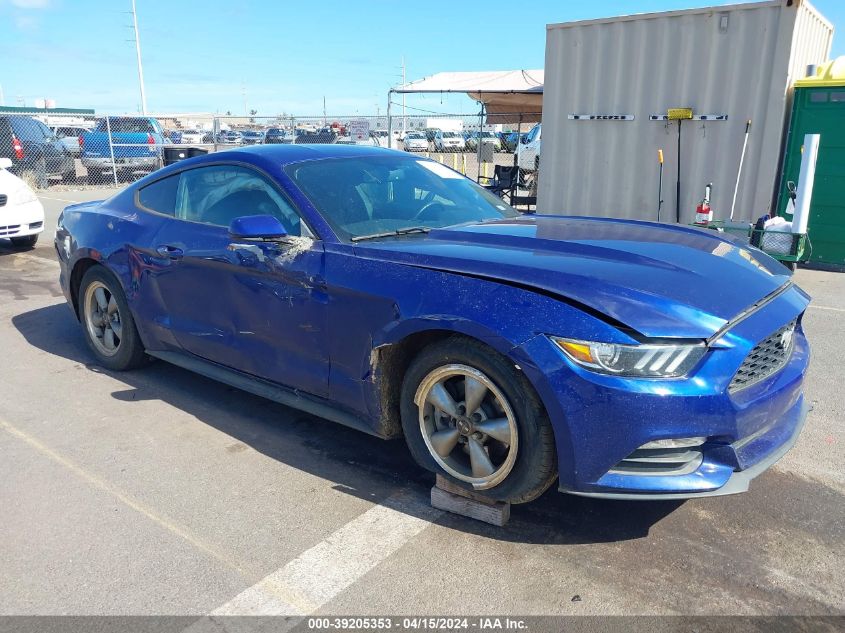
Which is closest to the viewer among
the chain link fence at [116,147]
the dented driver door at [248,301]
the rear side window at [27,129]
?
the dented driver door at [248,301]

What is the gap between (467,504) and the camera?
3.03m

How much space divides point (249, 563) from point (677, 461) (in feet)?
5.62

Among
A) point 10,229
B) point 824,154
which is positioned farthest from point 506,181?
point 10,229

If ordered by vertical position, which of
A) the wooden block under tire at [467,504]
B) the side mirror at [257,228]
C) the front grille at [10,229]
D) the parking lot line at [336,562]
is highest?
the side mirror at [257,228]

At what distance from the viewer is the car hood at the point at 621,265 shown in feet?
8.39

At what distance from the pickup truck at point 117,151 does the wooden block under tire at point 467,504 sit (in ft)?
59.1

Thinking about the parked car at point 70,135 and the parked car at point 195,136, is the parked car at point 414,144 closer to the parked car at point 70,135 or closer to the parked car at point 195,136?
the parked car at point 195,136

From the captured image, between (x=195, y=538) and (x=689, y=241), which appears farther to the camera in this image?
(x=689, y=241)

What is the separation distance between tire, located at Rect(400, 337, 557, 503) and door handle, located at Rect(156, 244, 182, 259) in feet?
6.10

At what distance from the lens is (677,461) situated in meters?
2.57

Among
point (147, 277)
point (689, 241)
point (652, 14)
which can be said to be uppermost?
point (652, 14)

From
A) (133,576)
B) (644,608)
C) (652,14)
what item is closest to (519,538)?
(644,608)

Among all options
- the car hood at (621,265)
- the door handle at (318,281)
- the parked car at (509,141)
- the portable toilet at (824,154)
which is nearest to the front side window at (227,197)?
the door handle at (318,281)

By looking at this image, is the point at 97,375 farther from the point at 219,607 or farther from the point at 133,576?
the point at 219,607
